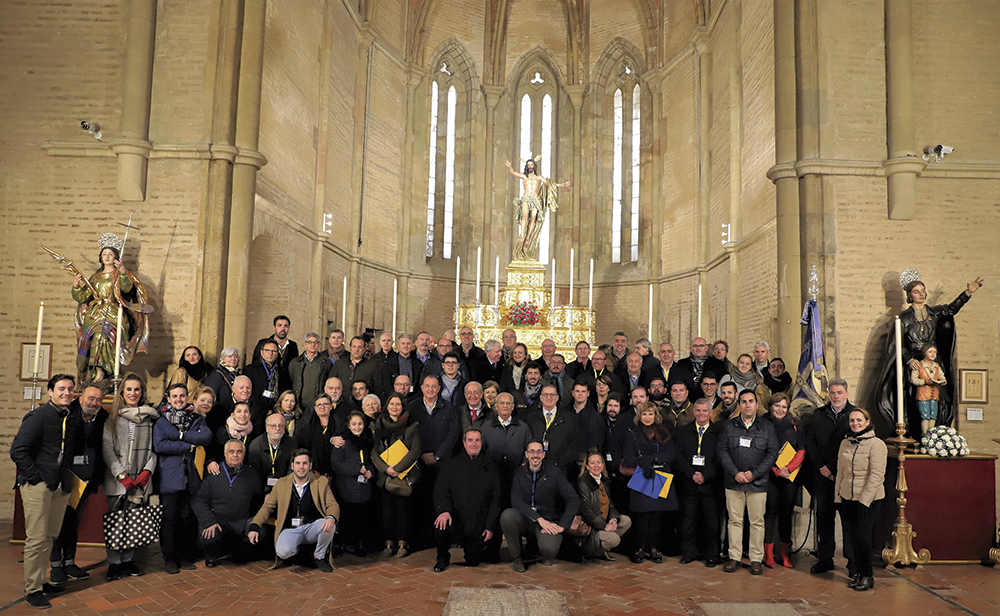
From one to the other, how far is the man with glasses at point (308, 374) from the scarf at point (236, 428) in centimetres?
124

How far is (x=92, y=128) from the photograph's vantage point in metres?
9.07

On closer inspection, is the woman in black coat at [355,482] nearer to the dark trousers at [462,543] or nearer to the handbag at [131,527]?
the dark trousers at [462,543]

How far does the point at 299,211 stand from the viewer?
12.7 meters

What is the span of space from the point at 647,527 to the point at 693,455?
0.72 metres

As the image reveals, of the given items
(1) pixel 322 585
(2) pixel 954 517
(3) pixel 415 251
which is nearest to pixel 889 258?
(2) pixel 954 517

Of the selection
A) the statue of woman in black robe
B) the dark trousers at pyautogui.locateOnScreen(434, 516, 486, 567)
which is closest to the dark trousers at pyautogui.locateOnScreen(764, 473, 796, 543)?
the dark trousers at pyautogui.locateOnScreen(434, 516, 486, 567)

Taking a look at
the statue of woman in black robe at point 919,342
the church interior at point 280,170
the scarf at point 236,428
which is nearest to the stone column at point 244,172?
the church interior at point 280,170

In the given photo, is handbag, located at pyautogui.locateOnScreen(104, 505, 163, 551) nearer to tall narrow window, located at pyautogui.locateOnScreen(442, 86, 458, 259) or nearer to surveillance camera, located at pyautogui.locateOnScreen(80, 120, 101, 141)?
surveillance camera, located at pyautogui.locateOnScreen(80, 120, 101, 141)

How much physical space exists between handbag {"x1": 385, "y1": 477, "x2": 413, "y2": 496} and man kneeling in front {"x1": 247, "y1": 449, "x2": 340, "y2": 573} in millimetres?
517

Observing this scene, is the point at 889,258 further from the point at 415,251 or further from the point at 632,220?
the point at 415,251

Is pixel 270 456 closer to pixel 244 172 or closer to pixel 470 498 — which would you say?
pixel 470 498

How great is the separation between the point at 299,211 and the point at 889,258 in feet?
28.9

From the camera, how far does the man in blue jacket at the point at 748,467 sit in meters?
6.03

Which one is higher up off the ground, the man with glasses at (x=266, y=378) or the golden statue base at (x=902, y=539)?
the man with glasses at (x=266, y=378)
